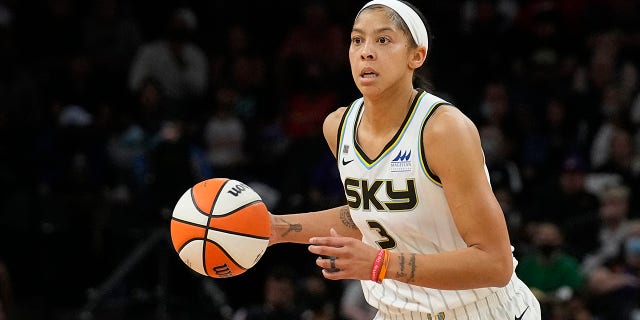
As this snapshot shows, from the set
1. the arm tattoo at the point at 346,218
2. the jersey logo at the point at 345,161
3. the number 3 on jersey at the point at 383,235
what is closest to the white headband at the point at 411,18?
the jersey logo at the point at 345,161

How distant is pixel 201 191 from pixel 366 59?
1.07 metres

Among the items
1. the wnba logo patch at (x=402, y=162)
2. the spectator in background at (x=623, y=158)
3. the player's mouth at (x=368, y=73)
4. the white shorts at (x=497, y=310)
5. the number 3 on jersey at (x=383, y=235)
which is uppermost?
the player's mouth at (x=368, y=73)

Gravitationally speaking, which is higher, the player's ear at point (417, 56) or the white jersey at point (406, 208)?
the player's ear at point (417, 56)

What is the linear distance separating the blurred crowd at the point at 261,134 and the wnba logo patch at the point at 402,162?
4.77 m

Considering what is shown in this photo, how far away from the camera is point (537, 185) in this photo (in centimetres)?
1114

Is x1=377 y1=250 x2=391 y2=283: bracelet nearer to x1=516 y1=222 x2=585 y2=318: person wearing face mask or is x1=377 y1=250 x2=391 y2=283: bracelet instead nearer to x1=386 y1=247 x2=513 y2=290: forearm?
x1=386 y1=247 x2=513 y2=290: forearm

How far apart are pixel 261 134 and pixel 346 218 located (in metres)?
6.73

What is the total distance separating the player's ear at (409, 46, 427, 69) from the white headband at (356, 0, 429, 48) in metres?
0.02

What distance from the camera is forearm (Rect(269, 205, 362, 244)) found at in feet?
17.1

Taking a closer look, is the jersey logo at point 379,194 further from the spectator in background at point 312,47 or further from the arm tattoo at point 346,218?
the spectator in background at point 312,47

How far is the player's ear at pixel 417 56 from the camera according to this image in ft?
15.7

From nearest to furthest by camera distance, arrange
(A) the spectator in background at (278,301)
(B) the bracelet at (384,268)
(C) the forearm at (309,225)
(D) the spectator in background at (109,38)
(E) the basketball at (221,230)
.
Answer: (B) the bracelet at (384,268), (E) the basketball at (221,230), (C) the forearm at (309,225), (A) the spectator in background at (278,301), (D) the spectator in background at (109,38)

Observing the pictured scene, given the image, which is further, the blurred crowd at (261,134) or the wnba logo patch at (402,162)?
the blurred crowd at (261,134)

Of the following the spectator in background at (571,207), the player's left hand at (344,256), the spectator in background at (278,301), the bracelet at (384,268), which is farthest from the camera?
the spectator in background at (571,207)
